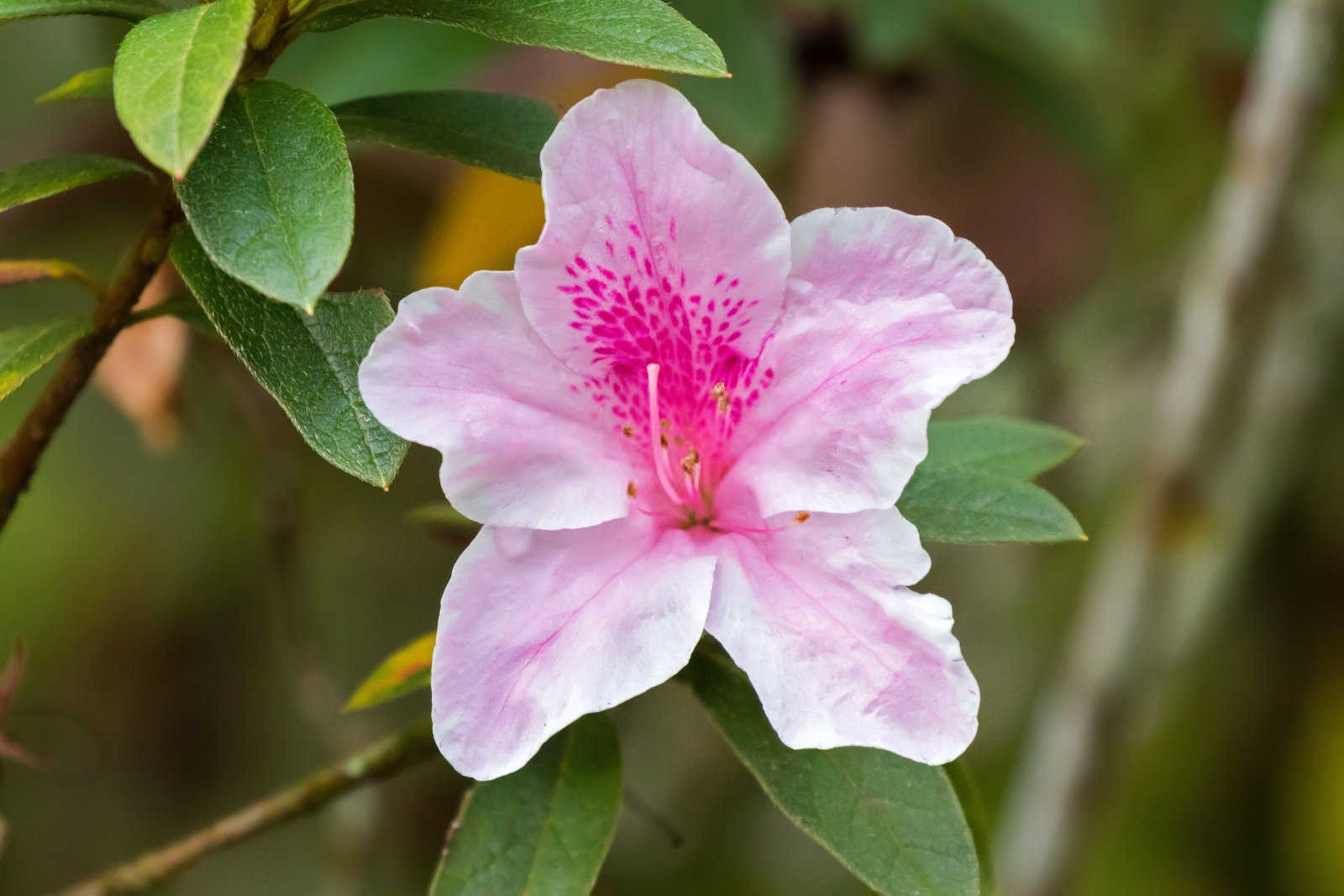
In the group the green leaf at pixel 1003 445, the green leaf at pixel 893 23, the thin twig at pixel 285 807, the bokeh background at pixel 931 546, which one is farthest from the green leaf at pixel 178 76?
the green leaf at pixel 893 23

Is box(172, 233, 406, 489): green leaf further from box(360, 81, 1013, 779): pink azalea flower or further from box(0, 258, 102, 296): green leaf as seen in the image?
box(0, 258, 102, 296): green leaf

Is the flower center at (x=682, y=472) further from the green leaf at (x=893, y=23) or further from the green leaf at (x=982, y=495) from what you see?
the green leaf at (x=893, y=23)

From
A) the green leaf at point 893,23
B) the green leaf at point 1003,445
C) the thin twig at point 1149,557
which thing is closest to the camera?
the green leaf at point 1003,445

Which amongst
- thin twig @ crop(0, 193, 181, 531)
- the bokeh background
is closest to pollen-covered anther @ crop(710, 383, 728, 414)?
thin twig @ crop(0, 193, 181, 531)

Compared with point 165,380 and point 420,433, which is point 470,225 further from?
point 420,433

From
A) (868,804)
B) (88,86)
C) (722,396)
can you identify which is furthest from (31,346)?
(868,804)
